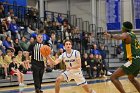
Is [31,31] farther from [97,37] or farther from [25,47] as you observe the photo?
[97,37]

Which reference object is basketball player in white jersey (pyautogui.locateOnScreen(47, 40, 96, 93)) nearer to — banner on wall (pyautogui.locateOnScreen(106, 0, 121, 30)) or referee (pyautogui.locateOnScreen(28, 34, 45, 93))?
referee (pyautogui.locateOnScreen(28, 34, 45, 93))

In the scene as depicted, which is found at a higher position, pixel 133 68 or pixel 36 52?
pixel 36 52

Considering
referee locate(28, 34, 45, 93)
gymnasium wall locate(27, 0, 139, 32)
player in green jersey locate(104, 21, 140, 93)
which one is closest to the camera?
player in green jersey locate(104, 21, 140, 93)

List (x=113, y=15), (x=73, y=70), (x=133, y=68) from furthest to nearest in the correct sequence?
(x=113, y=15) < (x=73, y=70) < (x=133, y=68)

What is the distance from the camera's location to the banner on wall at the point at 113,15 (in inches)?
1142

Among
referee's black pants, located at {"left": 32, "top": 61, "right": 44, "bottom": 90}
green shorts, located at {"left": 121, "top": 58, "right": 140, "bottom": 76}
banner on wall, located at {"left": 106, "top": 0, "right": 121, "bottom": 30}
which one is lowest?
referee's black pants, located at {"left": 32, "top": 61, "right": 44, "bottom": 90}

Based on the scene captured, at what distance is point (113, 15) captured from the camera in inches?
1150

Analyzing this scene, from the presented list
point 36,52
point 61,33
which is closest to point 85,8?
point 61,33

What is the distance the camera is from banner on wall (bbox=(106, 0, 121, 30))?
2902 centimetres

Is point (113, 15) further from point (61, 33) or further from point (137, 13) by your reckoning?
point (61, 33)

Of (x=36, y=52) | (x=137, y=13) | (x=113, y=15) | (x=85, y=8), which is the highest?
(x=85, y=8)

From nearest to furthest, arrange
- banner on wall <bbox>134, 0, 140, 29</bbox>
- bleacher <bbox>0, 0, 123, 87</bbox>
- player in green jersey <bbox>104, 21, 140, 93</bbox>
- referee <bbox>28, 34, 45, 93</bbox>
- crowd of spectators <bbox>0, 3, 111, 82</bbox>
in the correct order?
1. player in green jersey <bbox>104, 21, 140, 93</bbox>
2. referee <bbox>28, 34, 45, 93</bbox>
3. crowd of spectators <bbox>0, 3, 111, 82</bbox>
4. bleacher <bbox>0, 0, 123, 87</bbox>
5. banner on wall <bbox>134, 0, 140, 29</bbox>

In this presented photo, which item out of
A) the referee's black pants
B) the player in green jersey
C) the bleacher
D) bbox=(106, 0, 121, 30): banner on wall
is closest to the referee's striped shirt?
the referee's black pants

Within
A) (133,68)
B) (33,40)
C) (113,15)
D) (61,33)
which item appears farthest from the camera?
(113,15)
